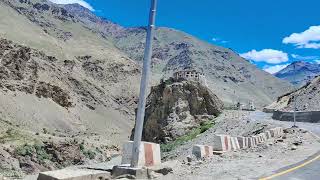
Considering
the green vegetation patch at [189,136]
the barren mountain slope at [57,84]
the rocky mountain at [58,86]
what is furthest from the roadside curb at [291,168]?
the barren mountain slope at [57,84]

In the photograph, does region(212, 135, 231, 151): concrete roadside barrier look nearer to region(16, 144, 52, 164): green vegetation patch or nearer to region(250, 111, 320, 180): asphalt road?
region(250, 111, 320, 180): asphalt road

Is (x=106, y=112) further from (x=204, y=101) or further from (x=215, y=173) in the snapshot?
(x=215, y=173)

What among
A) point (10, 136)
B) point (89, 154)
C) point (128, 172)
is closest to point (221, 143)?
point (128, 172)

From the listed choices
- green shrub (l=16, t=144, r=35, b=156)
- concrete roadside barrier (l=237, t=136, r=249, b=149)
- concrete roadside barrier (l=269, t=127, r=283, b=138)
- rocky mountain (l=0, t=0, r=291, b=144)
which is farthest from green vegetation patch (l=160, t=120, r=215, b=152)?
rocky mountain (l=0, t=0, r=291, b=144)

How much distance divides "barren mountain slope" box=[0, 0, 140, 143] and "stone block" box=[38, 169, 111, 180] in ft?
304

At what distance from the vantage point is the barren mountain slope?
4535 inches

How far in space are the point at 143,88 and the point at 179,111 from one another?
41.1 metres

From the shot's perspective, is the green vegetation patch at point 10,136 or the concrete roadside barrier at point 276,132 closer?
the concrete roadside barrier at point 276,132

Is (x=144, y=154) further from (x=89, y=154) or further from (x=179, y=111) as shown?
(x=89, y=154)

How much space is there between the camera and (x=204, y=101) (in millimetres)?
54656

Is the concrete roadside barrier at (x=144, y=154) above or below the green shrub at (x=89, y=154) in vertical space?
above

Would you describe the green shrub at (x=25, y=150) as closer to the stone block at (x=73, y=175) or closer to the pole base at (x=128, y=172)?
the pole base at (x=128, y=172)

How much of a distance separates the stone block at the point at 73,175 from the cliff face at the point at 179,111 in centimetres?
3978

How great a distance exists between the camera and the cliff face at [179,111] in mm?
52750
